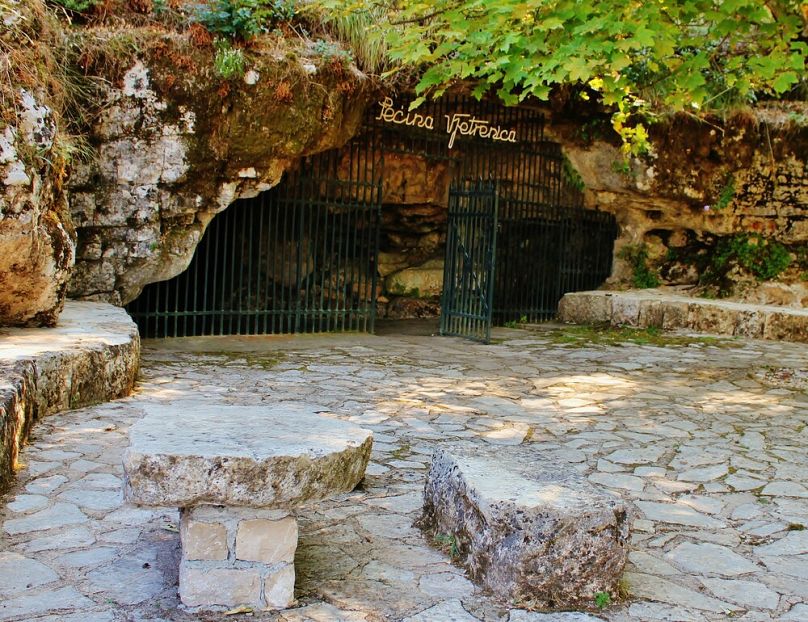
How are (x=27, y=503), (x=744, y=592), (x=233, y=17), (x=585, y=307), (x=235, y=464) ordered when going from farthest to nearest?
(x=585, y=307), (x=233, y=17), (x=27, y=503), (x=744, y=592), (x=235, y=464)

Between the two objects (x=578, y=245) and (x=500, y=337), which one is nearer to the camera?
(x=500, y=337)

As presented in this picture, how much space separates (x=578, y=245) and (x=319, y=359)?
6.44 meters

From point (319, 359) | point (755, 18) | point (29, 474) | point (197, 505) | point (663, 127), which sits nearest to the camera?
point (197, 505)

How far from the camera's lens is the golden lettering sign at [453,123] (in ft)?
35.5

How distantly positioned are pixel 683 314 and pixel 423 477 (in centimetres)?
836

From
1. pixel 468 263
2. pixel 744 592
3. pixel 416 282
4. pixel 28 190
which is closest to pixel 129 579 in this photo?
pixel 744 592

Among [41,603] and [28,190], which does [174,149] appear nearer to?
[28,190]

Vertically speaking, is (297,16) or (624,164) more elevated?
(297,16)

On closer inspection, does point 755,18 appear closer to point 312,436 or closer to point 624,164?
point 312,436

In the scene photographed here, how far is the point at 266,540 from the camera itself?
9.72 ft

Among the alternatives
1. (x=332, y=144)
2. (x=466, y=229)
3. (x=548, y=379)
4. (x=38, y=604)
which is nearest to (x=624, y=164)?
(x=466, y=229)

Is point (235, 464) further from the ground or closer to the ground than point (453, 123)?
closer to the ground

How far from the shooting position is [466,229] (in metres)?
10.9

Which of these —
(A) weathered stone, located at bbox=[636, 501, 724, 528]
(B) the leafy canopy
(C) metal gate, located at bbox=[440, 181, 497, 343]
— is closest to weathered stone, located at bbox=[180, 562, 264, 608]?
(A) weathered stone, located at bbox=[636, 501, 724, 528]
